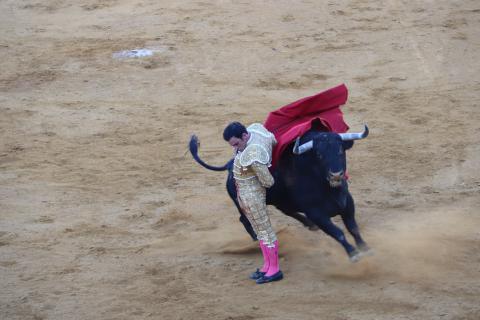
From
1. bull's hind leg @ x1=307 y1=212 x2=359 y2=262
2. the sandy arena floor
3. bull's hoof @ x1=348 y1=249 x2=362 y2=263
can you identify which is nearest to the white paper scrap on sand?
the sandy arena floor

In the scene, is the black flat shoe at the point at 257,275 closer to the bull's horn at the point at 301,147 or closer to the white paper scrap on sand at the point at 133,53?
the bull's horn at the point at 301,147

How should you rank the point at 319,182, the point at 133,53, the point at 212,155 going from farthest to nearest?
the point at 133,53 < the point at 212,155 < the point at 319,182

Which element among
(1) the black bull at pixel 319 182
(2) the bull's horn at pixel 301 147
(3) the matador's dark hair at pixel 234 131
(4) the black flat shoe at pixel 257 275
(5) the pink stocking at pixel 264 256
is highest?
→ (3) the matador's dark hair at pixel 234 131

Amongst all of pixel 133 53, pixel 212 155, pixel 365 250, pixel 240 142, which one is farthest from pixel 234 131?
pixel 133 53

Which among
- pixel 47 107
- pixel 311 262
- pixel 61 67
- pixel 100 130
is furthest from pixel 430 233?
pixel 61 67

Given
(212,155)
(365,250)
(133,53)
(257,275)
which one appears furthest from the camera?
(133,53)

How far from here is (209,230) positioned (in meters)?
8.35

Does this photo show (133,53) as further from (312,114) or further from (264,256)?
(264,256)

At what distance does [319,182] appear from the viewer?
22.8ft

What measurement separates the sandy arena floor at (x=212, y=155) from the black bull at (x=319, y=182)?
45cm

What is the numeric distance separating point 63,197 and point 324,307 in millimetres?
3328

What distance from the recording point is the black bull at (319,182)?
6.75m

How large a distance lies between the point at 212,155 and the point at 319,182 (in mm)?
3100

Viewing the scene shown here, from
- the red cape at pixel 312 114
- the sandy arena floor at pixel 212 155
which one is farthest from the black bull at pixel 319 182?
the sandy arena floor at pixel 212 155
